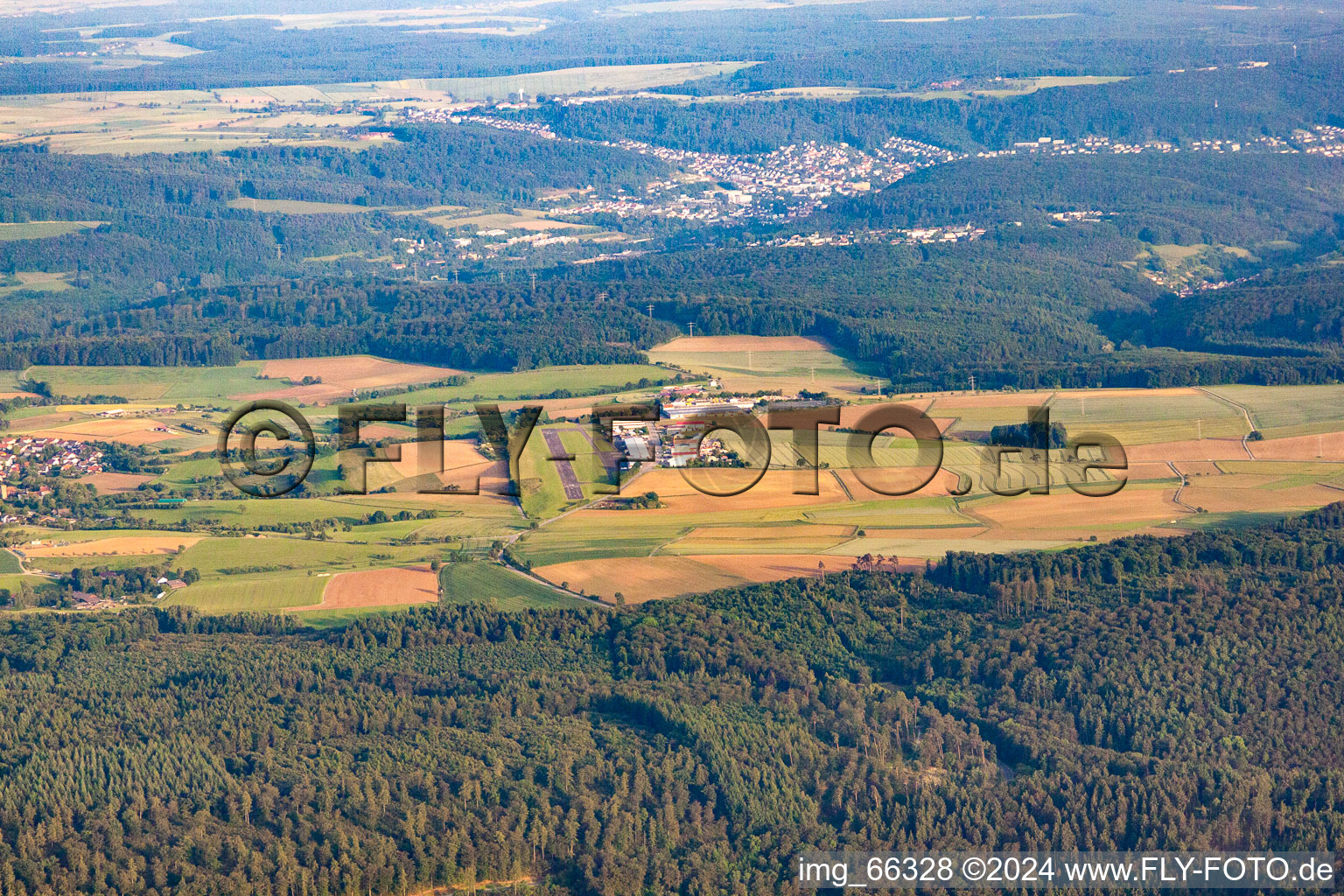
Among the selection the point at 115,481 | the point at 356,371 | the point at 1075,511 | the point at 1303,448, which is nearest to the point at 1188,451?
the point at 1303,448

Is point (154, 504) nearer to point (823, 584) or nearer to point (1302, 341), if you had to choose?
point (823, 584)

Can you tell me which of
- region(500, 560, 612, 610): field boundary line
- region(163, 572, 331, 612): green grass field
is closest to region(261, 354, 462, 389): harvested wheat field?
region(163, 572, 331, 612): green grass field

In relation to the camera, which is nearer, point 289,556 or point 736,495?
point 289,556

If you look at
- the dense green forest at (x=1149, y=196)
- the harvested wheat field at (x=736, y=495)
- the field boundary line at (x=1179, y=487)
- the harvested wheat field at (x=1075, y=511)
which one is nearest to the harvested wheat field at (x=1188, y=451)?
the field boundary line at (x=1179, y=487)

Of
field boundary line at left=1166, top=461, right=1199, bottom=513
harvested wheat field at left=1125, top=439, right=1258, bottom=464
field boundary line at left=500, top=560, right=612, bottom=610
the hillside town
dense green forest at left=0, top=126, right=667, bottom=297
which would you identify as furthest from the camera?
dense green forest at left=0, top=126, right=667, bottom=297

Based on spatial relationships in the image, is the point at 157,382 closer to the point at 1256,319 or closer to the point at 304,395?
the point at 304,395

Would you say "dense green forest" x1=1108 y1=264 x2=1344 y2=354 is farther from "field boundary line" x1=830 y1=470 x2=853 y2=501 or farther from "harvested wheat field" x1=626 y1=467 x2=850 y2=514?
"harvested wheat field" x1=626 y1=467 x2=850 y2=514

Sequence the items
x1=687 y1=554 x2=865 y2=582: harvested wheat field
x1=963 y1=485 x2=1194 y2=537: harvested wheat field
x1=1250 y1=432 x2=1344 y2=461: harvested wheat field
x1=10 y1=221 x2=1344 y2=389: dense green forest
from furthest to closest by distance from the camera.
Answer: x1=10 y1=221 x2=1344 y2=389: dense green forest
x1=1250 y1=432 x2=1344 y2=461: harvested wheat field
x1=963 y1=485 x2=1194 y2=537: harvested wheat field
x1=687 y1=554 x2=865 y2=582: harvested wheat field

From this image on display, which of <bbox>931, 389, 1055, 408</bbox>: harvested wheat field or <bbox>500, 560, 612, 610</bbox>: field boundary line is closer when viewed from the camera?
<bbox>500, 560, 612, 610</bbox>: field boundary line
